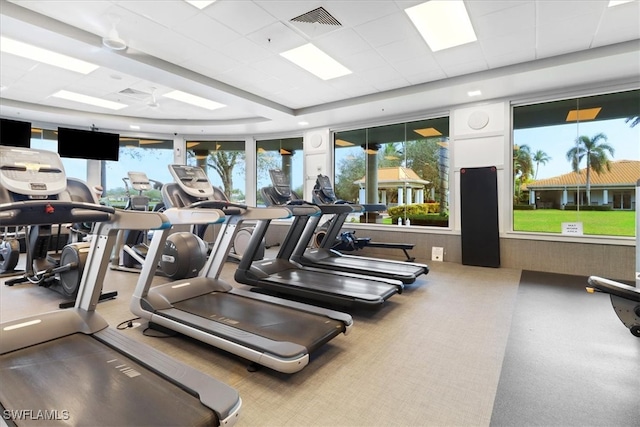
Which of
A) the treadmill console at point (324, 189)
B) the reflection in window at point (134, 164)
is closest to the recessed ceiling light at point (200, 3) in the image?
the treadmill console at point (324, 189)

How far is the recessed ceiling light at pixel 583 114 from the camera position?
5168 mm

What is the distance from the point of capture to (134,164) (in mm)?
8906

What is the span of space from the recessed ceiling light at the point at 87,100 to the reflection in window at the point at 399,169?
4.83 m

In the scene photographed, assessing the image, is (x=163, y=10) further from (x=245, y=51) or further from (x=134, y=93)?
(x=134, y=93)

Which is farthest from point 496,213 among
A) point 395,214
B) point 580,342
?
point 580,342

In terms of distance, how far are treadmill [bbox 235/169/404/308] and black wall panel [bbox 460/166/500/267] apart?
8.35 feet

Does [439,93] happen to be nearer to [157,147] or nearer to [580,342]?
[580,342]

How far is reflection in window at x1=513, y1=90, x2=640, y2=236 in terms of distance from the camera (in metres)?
4.99

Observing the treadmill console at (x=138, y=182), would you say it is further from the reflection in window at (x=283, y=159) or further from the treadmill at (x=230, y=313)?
the reflection in window at (x=283, y=159)

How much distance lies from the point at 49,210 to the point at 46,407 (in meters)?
0.99

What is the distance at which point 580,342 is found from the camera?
2684mm

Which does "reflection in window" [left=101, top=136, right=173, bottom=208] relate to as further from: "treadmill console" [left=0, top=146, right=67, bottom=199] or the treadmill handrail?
the treadmill handrail

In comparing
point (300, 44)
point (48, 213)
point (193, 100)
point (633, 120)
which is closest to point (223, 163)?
point (193, 100)
